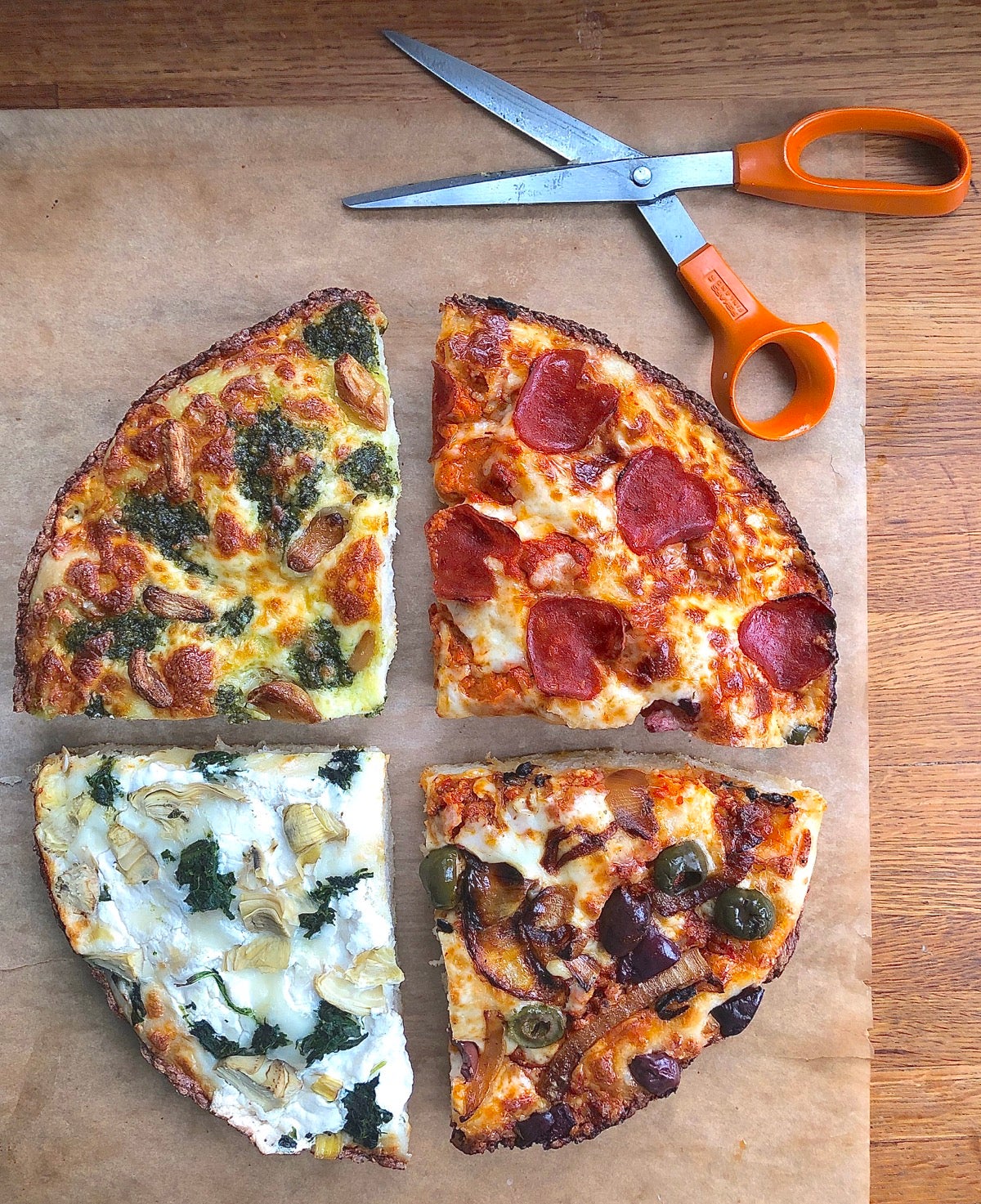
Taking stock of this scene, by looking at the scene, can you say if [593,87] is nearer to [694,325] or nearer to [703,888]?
[694,325]

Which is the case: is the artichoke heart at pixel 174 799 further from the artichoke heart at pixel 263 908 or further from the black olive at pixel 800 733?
the black olive at pixel 800 733

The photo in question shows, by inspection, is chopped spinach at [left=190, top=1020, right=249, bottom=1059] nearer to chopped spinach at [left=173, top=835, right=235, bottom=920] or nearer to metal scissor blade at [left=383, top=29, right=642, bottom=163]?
chopped spinach at [left=173, top=835, right=235, bottom=920]

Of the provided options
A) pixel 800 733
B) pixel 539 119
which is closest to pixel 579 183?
pixel 539 119

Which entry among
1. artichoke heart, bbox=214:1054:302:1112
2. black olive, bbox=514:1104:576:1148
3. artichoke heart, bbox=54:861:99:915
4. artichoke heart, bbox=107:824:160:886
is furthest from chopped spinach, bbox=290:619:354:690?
black olive, bbox=514:1104:576:1148

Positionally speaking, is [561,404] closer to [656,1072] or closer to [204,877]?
[204,877]

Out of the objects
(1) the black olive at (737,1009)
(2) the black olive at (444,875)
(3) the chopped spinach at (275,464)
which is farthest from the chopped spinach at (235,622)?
(1) the black olive at (737,1009)
